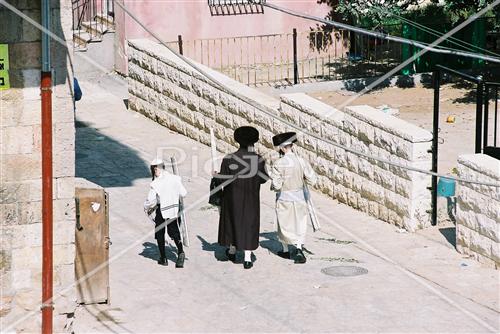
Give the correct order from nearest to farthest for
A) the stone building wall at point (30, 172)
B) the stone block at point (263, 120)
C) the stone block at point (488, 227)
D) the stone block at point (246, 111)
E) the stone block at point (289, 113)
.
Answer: the stone building wall at point (30, 172), the stone block at point (488, 227), the stone block at point (289, 113), the stone block at point (263, 120), the stone block at point (246, 111)

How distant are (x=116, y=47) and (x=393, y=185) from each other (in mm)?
9559

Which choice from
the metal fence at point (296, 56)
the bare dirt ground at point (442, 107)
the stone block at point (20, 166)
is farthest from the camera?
the metal fence at point (296, 56)

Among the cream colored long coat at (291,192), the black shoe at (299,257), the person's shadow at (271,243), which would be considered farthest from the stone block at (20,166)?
the person's shadow at (271,243)

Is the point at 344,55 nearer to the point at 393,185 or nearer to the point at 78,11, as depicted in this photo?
the point at 78,11

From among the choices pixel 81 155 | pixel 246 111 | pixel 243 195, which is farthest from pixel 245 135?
pixel 81 155

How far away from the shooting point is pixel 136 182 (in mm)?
17859

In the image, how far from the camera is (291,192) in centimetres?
1447

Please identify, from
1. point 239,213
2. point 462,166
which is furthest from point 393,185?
point 239,213

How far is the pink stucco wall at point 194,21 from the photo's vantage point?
2380 cm

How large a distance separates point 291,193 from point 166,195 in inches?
59.9

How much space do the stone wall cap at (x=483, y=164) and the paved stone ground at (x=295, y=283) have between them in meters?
1.08

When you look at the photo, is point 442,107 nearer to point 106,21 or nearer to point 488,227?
A: point 106,21

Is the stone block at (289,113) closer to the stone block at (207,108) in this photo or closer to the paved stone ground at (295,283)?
the paved stone ground at (295,283)

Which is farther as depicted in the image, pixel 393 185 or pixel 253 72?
pixel 253 72
